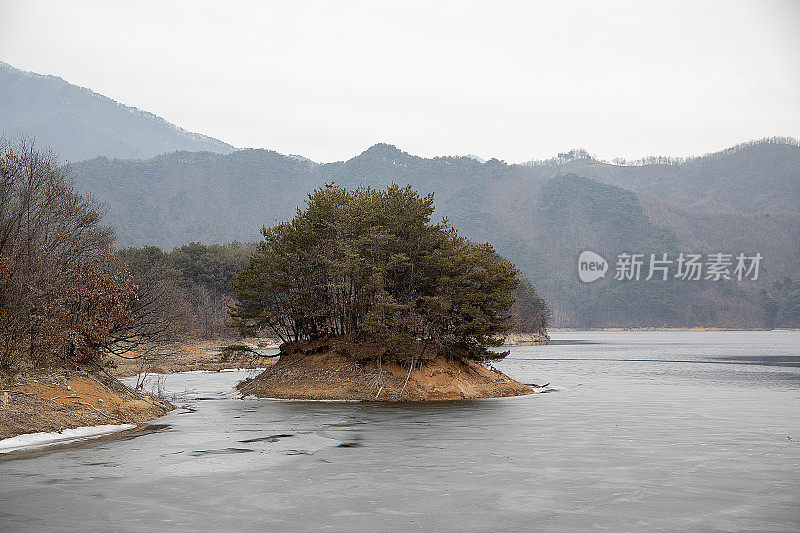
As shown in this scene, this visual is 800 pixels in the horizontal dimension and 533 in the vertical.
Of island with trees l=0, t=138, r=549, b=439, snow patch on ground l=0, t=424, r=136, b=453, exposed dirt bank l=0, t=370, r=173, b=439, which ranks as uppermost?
island with trees l=0, t=138, r=549, b=439

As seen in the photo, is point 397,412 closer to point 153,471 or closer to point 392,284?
point 392,284

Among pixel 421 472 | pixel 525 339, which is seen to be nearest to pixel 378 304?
pixel 421 472

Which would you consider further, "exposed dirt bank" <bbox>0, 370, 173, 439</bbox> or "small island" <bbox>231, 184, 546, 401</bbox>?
"small island" <bbox>231, 184, 546, 401</bbox>

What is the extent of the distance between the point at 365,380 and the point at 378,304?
4.34 metres

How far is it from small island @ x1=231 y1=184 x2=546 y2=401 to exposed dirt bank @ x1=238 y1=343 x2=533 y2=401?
0.06m

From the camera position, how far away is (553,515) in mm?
13742

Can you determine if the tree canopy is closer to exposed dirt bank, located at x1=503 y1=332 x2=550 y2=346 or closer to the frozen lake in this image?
the frozen lake

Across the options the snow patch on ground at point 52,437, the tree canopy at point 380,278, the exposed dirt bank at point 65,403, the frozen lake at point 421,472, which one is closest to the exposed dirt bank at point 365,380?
the tree canopy at point 380,278

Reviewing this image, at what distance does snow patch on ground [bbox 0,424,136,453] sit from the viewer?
21641 millimetres

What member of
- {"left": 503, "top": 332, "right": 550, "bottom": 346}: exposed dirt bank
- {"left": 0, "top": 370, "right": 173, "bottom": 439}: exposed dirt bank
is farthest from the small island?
{"left": 503, "top": 332, "right": 550, "bottom": 346}: exposed dirt bank

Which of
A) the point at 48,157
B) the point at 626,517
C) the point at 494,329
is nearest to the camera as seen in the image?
the point at 626,517

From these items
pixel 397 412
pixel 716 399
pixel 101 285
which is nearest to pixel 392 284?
pixel 397 412

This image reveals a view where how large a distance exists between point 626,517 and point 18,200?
25356mm

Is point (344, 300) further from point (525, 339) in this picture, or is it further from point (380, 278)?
point (525, 339)
